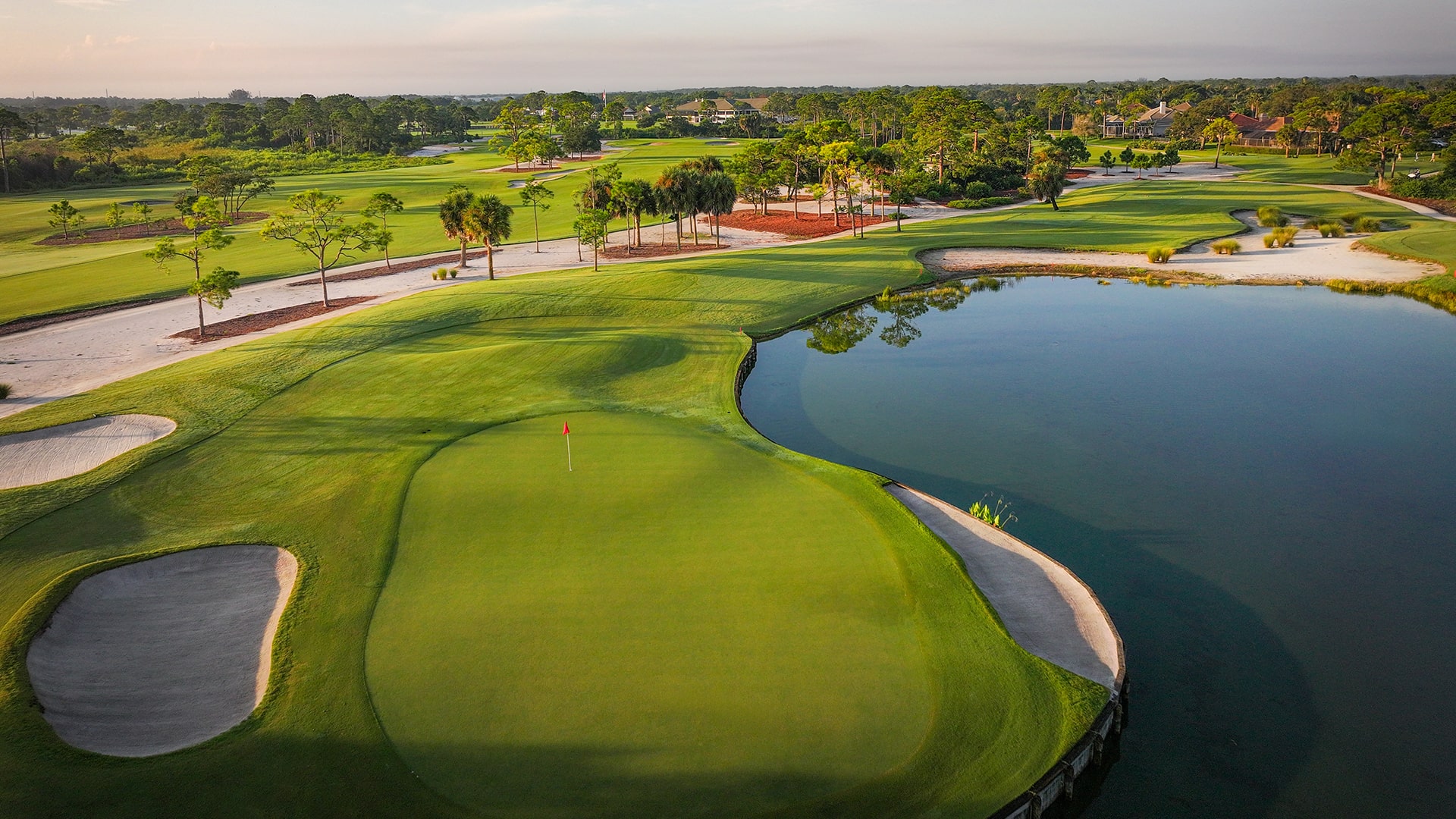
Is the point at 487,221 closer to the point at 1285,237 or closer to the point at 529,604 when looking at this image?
the point at 529,604

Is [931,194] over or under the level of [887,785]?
over

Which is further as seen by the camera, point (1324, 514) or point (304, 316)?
point (304, 316)

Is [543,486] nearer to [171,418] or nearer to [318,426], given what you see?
[318,426]

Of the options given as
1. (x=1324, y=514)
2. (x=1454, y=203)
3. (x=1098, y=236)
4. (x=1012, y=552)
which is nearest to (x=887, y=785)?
(x=1012, y=552)

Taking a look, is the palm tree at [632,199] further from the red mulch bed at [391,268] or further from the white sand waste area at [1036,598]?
the white sand waste area at [1036,598]

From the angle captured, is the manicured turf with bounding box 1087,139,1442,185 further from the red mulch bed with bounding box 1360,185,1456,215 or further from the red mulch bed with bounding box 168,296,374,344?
the red mulch bed with bounding box 168,296,374,344
